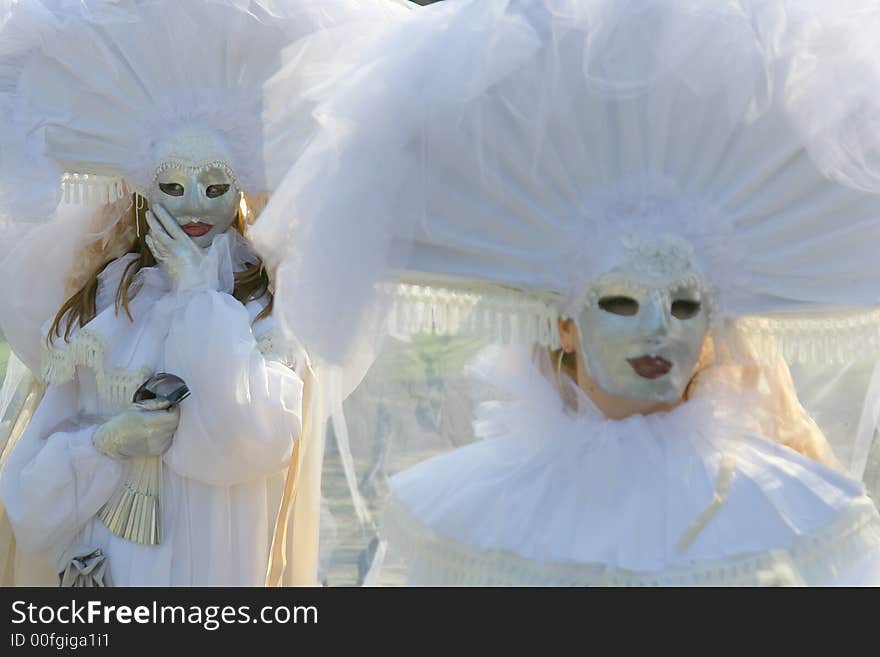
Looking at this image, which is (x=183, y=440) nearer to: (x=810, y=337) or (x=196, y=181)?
(x=196, y=181)

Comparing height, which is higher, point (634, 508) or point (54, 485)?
point (54, 485)

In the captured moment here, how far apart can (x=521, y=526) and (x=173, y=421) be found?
4.96 feet

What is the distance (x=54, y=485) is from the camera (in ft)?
14.9

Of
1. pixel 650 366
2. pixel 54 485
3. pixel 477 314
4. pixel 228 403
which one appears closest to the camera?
pixel 650 366

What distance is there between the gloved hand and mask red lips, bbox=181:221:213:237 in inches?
18.5

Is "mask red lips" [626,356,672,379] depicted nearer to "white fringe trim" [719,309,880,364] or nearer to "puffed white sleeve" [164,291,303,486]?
"white fringe trim" [719,309,880,364]

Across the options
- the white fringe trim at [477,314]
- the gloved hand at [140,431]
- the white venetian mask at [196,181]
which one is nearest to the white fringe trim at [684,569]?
the white fringe trim at [477,314]

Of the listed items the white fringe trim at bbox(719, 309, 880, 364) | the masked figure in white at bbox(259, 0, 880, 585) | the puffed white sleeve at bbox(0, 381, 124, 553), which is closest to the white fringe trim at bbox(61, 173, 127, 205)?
the puffed white sleeve at bbox(0, 381, 124, 553)

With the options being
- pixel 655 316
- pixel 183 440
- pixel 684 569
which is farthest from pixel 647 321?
pixel 183 440

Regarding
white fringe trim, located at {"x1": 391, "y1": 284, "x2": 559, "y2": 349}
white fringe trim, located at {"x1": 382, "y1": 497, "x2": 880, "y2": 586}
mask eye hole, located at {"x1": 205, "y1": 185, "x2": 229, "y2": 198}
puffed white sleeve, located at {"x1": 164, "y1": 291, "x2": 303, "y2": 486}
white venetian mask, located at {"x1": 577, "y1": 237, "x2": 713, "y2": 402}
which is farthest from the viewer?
mask eye hole, located at {"x1": 205, "y1": 185, "x2": 229, "y2": 198}

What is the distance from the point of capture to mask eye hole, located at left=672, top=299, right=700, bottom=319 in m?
3.32

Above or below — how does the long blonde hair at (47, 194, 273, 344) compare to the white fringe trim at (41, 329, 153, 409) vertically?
above

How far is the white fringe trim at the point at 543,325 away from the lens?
3.41 meters

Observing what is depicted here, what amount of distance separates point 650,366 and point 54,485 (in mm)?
1888
